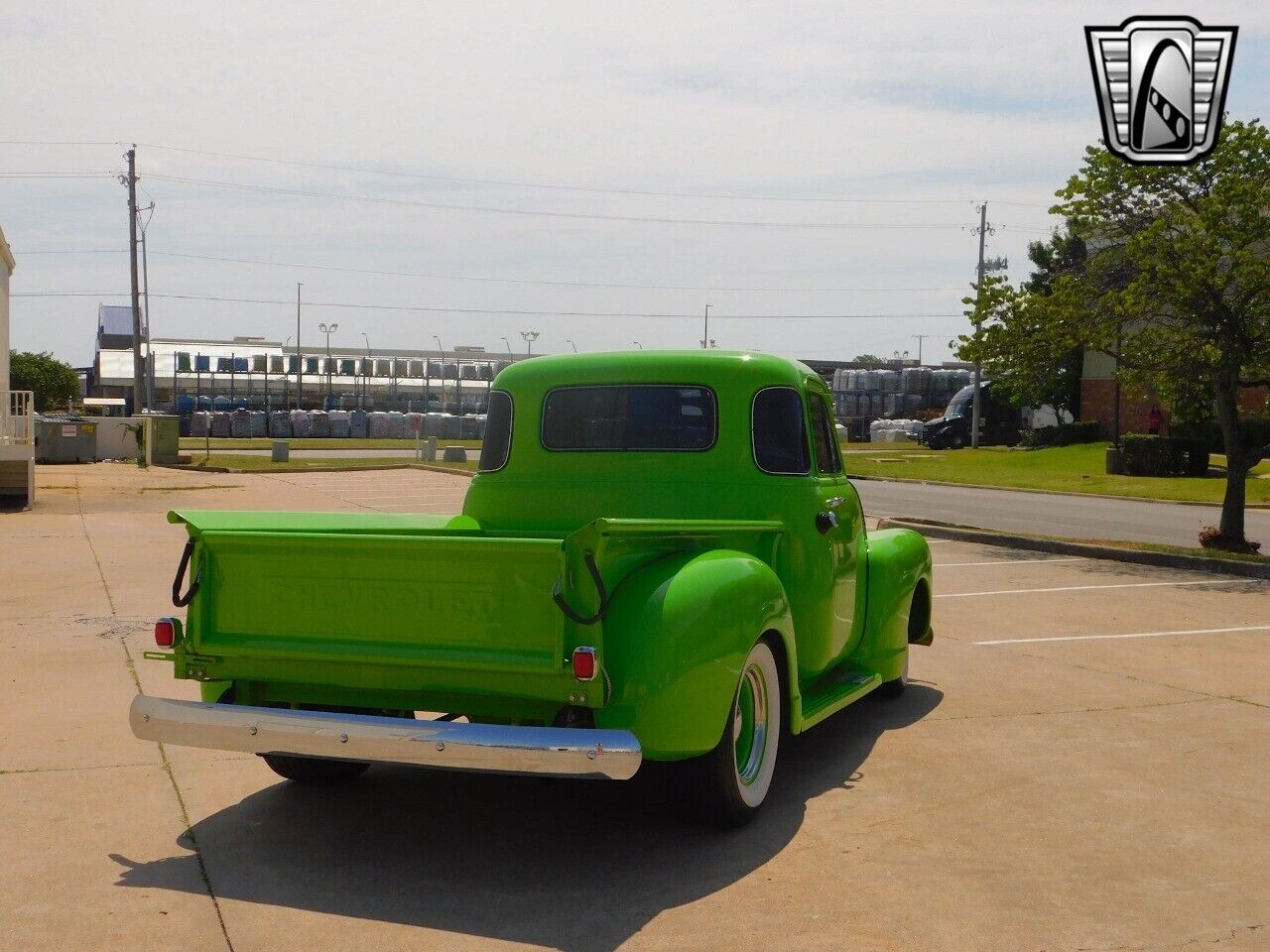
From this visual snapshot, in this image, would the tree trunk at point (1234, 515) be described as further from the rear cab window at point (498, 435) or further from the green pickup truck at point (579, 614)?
the rear cab window at point (498, 435)

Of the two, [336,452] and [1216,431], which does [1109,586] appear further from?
[336,452]

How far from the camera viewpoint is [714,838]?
511 centimetres

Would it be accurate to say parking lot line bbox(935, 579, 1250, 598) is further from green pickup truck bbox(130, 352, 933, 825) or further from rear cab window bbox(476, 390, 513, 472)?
rear cab window bbox(476, 390, 513, 472)

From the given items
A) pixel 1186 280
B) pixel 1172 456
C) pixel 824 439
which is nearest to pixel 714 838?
pixel 824 439

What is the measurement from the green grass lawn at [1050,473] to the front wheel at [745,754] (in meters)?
23.2

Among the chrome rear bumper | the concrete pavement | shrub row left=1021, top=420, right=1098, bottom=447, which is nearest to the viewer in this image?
the concrete pavement

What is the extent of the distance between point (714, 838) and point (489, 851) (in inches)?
32.8

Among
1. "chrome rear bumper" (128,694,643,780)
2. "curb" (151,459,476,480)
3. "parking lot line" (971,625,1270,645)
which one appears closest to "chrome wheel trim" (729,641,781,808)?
"chrome rear bumper" (128,694,643,780)

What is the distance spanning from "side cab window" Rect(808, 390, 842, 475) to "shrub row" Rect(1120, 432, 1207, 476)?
96.3 ft

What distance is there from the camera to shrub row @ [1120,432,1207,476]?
33719mm

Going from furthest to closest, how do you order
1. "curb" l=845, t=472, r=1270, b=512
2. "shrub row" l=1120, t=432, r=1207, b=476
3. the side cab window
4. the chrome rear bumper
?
"shrub row" l=1120, t=432, r=1207, b=476, "curb" l=845, t=472, r=1270, b=512, the side cab window, the chrome rear bumper

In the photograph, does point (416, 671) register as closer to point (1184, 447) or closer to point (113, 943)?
point (113, 943)

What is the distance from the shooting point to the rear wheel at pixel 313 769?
5668 millimetres

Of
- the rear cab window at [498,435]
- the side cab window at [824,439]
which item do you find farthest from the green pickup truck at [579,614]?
the rear cab window at [498,435]
